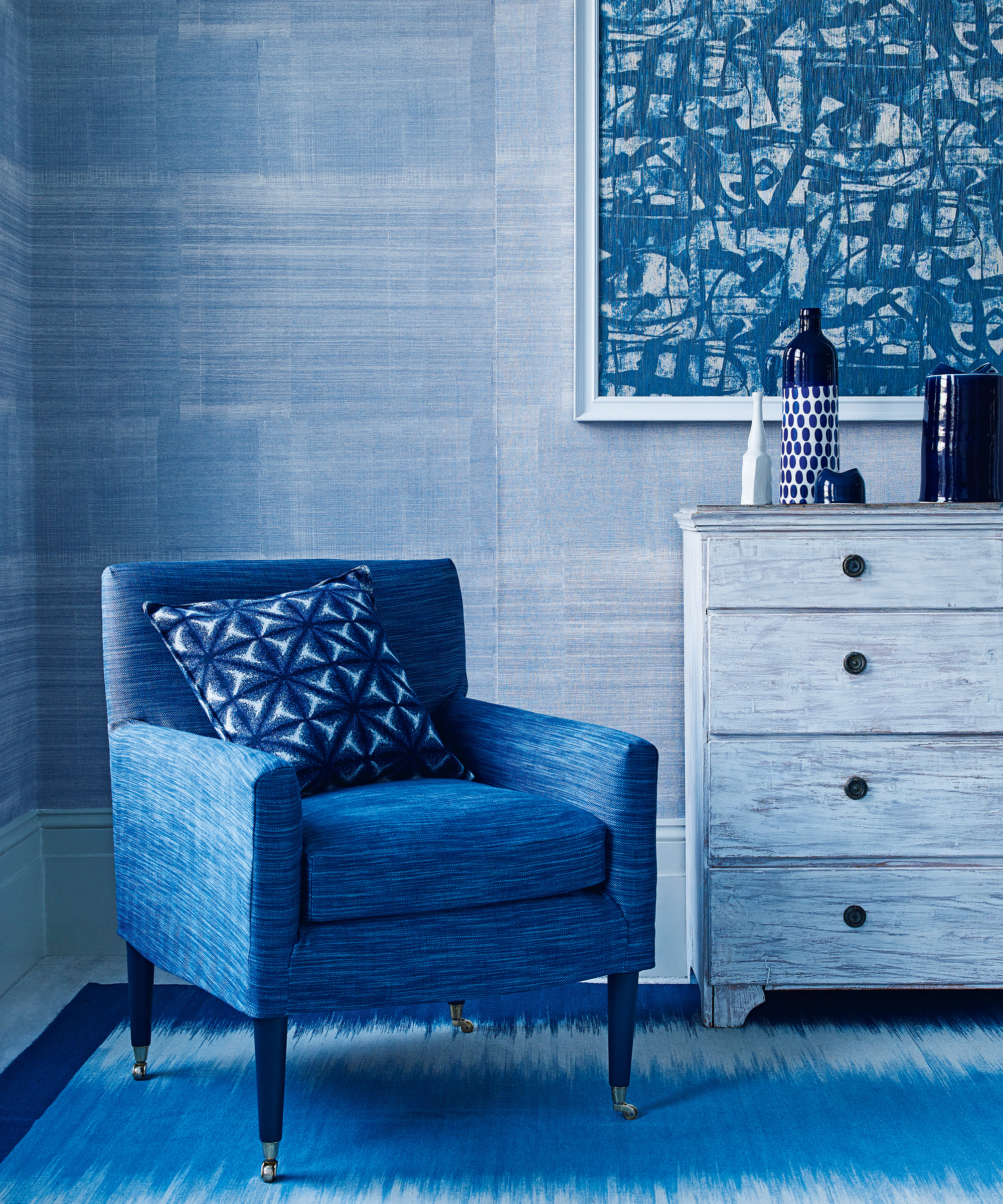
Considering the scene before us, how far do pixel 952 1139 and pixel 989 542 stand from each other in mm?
1054

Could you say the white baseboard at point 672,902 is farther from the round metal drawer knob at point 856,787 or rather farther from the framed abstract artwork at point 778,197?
the framed abstract artwork at point 778,197

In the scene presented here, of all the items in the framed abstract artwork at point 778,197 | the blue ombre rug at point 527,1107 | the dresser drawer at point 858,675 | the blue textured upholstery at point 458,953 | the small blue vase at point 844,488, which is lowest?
the blue ombre rug at point 527,1107

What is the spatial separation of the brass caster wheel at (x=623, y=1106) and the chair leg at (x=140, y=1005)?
81cm

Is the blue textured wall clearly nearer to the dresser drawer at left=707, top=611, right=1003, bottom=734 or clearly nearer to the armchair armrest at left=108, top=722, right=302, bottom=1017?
the armchair armrest at left=108, top=722, right=302, bottom=1017

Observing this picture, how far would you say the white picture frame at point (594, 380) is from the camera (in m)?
2.55

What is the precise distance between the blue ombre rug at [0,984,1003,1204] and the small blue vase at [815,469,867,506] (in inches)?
40.7

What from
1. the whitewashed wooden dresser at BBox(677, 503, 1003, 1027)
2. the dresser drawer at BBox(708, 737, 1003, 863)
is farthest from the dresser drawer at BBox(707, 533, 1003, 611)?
the dresser drawer at BBox(708, 737, 1003, 863)

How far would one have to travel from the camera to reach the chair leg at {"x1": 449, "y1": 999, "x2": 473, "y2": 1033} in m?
2.19

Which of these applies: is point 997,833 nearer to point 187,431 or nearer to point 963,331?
point 963,331

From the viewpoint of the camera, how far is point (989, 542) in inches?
85.7

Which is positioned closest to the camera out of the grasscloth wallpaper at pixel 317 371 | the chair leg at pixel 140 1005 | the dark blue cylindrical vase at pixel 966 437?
the chair leg at pixel 140 1005

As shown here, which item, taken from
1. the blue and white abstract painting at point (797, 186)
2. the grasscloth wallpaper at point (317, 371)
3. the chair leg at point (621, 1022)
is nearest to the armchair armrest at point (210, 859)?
the chair leg at point (621, 1022)

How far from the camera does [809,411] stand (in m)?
2.33

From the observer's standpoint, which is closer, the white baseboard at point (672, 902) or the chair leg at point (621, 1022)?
the chair leg at point (621, 1022)
